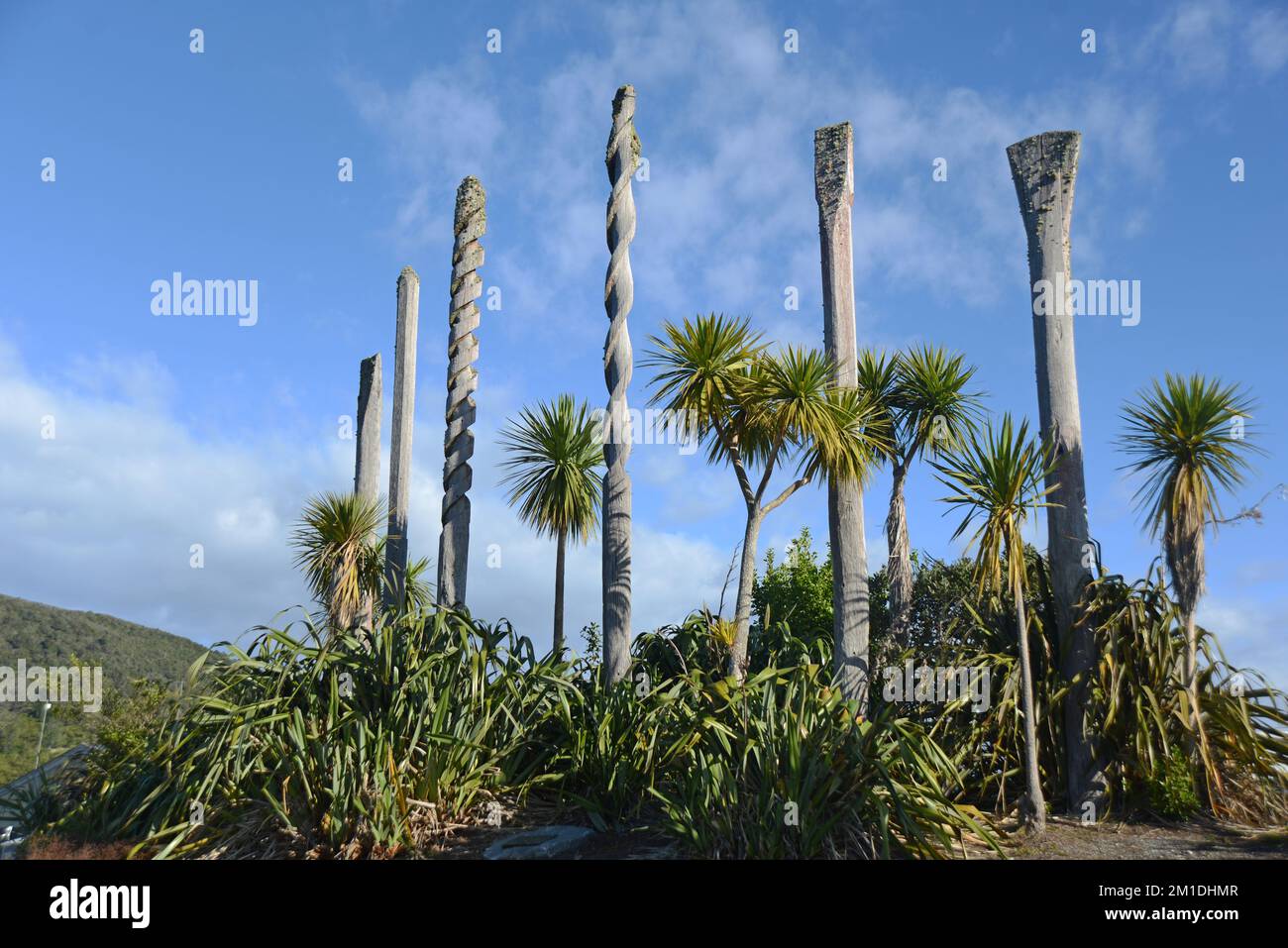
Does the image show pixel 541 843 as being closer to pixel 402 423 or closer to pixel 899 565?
pixel 899 565

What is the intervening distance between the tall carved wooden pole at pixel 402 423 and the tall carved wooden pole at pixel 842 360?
603 centimetres

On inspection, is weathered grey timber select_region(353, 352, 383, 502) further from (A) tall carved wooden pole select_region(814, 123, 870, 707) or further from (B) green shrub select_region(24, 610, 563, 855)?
(A) tall carved wooden pole select_region(814, 123, 870, 707)

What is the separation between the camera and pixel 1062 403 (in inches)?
402

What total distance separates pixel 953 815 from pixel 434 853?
159 inches

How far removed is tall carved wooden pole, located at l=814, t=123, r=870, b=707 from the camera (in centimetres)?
1083

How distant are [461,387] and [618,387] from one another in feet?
10.4

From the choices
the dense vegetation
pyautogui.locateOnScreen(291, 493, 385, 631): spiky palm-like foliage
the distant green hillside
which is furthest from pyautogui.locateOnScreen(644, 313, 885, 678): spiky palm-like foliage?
the distant green hillside

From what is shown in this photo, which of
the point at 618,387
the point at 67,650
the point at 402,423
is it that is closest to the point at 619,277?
the point at 618,387

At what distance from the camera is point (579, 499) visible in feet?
48.1

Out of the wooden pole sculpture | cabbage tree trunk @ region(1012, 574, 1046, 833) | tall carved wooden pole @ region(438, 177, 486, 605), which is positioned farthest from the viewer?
the wooden pole sculpture

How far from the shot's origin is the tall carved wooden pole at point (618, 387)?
11195 mm

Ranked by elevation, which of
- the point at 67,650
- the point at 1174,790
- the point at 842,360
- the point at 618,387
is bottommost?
the point at 67,650

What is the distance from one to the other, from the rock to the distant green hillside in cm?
3589

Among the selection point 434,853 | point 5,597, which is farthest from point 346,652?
point 5,597
